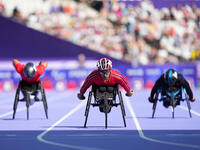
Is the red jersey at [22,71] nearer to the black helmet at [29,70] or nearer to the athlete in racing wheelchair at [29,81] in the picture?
the athlete in racing wheelchair at [29,81]

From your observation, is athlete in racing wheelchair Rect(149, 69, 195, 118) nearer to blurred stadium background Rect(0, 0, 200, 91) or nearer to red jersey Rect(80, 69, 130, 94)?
red jersey Rect(80, 69, 130, 94)

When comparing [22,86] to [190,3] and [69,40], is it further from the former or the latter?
[190,3]

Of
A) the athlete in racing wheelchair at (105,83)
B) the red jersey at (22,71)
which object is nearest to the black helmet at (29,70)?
the red jersey at (22,71)

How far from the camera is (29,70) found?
12.3 meters

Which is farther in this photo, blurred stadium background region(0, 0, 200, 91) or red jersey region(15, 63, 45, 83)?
blurred stadium background region(0, 0, 200, 91)

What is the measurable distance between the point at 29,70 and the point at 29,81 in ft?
1.60

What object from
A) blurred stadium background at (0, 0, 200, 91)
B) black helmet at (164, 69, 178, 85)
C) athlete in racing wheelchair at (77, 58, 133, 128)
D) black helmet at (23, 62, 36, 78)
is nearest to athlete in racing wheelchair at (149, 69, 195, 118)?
black helmet at (164, 69, 178, 85)

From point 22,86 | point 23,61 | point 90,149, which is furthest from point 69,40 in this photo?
point 90,149

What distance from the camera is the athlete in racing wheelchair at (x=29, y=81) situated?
1240cm

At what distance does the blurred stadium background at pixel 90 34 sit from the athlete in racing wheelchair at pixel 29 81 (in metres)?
21.5

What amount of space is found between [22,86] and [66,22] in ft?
80.5

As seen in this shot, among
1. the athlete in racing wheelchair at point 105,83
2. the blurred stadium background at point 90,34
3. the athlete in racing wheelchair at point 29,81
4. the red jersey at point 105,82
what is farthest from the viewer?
the blurred stadium background at point 90,34

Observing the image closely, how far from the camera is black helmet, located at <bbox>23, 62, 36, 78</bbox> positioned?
12.3 meters

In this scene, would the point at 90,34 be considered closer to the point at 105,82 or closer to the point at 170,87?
the point at 170,87
